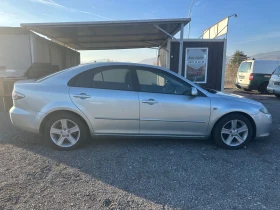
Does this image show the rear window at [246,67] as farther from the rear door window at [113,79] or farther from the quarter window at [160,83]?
the rear door window at [113,79]

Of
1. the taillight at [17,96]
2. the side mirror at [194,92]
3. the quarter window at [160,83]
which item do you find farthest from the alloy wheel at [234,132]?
the taillight at [17,96]

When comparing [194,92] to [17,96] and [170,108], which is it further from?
[17,96]

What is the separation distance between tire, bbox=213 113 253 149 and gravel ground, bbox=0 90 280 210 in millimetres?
149

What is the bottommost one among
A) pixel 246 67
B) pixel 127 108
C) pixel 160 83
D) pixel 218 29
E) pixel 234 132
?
pixel 234 132

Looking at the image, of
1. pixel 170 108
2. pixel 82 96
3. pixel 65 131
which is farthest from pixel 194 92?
pixel 65 131

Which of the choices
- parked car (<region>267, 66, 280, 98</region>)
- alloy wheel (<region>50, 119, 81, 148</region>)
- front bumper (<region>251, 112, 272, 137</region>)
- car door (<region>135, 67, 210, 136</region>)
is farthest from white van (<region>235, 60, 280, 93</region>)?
alloy wheel (<region>50, 119, 81, 148</region>)

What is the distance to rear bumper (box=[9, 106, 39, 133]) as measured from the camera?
366 centimetres

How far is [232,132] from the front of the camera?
3861mm

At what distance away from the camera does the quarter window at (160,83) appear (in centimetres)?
380

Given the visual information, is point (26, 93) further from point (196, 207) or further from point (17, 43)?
point (17, 43)

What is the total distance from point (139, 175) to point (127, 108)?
46.1 inches

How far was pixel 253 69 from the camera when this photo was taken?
12.6 m

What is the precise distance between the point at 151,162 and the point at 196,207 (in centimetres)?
112

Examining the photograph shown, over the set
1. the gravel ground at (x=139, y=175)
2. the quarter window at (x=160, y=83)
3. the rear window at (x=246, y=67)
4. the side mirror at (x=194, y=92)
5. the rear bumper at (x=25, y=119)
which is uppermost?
the rear window at (x=246, y=67)
